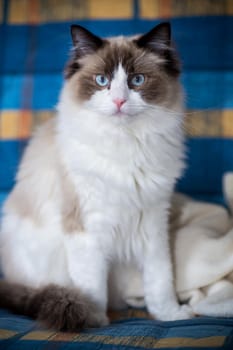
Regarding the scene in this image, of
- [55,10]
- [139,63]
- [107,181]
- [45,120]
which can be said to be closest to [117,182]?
[107,181]

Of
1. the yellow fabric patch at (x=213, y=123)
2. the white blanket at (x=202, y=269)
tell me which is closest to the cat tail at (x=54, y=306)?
the white blanket at (x=202, y=269)

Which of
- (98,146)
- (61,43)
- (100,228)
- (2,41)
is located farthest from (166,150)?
(2,41)

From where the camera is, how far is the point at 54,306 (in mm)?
1377

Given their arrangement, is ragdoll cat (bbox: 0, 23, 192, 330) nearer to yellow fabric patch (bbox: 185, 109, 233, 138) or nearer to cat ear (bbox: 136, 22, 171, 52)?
cat ear (bbox: 136, 22, 171, 52)

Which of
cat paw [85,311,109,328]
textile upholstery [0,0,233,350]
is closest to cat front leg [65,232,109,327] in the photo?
cat paw [85,311,109,328]

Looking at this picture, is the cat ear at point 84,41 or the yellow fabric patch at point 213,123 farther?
the yellow fabric patch at point 213,123

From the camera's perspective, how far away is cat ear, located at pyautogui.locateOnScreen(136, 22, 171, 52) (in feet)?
4.81

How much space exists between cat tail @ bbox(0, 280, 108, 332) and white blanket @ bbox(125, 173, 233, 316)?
0.29 m

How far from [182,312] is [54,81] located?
1.07 meters

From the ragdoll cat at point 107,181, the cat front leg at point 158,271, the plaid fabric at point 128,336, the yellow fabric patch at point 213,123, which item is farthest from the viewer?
the yellow fabric patch at point 213,123

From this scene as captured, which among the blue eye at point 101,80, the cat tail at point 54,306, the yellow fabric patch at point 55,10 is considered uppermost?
the yellow fabric patch at point 55,10

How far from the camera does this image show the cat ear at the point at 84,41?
147 cm

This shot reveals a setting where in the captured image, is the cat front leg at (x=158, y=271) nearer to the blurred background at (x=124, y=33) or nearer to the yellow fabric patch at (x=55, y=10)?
the blurred background at (x=124, y=33)

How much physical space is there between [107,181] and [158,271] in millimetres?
340
